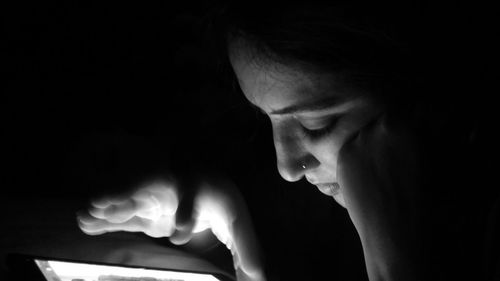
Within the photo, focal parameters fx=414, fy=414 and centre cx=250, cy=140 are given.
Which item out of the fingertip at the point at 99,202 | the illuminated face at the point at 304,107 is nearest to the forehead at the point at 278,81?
the illuminated face at the point at 304,107

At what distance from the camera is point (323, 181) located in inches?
27.2

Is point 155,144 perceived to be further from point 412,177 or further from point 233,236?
point 412,177

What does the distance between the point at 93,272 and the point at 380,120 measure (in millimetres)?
470

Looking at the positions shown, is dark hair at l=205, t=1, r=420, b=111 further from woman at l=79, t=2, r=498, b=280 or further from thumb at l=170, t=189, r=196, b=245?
thumb at l=170, t=189, r=196, b=245

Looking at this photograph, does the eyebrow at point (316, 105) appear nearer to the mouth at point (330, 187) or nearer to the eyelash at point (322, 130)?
the eyelash at point (322, 130)

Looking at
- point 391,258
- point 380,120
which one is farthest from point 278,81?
point 391,258

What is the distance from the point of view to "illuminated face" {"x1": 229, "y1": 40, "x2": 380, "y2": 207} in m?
0.57

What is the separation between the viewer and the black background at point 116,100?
0.69m

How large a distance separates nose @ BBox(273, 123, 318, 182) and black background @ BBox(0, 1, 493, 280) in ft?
0.63

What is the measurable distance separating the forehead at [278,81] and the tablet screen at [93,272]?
0.31 m

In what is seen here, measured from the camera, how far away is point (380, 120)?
0.58 metres

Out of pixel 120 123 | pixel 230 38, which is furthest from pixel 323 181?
pixel 120 123

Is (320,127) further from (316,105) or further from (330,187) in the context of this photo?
(330,187)

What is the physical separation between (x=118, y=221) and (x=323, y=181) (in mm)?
343
